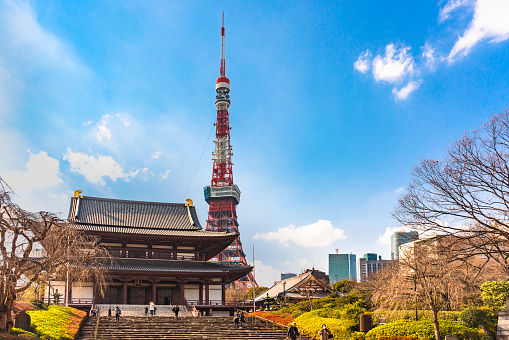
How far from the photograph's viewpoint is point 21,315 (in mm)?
20453

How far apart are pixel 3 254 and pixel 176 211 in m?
36.0

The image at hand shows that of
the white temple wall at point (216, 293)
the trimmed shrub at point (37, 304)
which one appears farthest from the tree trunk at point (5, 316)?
the white temple wall at point (216, 293)

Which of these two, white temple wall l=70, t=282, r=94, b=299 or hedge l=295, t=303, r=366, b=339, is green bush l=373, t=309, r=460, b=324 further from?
white temple wall l=70, t=282, r=94, b=299

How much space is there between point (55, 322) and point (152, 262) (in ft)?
61.8

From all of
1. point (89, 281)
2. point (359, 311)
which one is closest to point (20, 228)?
point (359, 311)

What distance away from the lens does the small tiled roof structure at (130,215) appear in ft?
153

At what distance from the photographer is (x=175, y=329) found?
28.4 meters

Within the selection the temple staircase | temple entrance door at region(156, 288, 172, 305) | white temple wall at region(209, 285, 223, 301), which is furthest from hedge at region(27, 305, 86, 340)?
white temple wall at region(209, 285, 223, 301)

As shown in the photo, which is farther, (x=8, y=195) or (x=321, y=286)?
(x=321, y=286)

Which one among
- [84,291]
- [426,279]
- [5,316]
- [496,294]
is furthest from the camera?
[84,291]

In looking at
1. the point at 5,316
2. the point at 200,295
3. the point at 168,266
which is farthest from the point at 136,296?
the point at 5,316

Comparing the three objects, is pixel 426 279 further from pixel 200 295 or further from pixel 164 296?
pixel 164 296

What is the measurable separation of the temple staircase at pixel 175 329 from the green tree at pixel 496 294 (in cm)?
1010

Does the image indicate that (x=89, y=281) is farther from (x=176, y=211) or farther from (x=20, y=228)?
(x=20, y=228)
